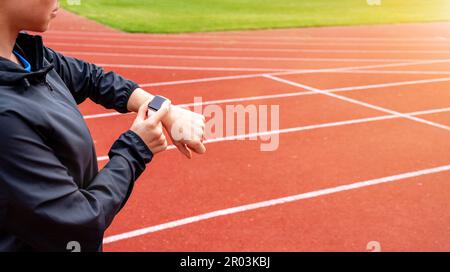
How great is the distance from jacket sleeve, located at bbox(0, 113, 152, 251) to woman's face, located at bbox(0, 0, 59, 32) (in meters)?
0.29

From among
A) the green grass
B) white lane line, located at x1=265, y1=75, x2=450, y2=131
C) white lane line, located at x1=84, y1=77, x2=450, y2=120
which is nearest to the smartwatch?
white lane line, located at x1=84, y1=77, x2=450, y2=120

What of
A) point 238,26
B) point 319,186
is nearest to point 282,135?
point 319,186

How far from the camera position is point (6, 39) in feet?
4.40

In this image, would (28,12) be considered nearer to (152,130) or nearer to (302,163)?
(152,130)

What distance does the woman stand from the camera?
1.16m

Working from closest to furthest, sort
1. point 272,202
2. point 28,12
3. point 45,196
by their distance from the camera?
point 45,196 < point 28,12 < point 272,202

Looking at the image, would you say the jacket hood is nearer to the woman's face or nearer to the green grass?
the woman's face

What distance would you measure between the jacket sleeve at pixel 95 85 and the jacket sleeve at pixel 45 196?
0.51 m

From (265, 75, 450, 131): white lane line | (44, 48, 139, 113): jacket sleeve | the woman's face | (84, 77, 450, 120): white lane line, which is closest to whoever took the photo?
the woman's face

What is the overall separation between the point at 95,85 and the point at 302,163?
3.17 meters

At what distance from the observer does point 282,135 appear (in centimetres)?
556

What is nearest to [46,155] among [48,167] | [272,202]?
[48,167]

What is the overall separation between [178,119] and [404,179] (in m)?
3.29
